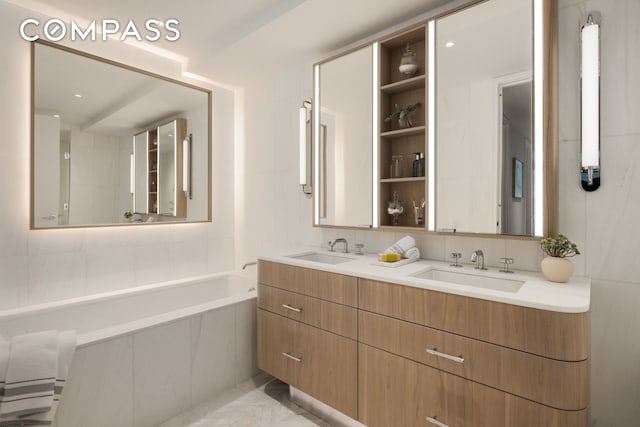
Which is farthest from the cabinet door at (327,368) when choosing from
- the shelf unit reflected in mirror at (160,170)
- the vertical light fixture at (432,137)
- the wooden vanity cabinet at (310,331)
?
the shelf unit reflected in mirror at (160,170)

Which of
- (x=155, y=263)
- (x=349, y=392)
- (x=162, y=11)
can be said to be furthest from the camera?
(x=155, y=263)

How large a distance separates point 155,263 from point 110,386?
1201 mm

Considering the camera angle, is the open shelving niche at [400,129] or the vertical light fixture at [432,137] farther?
the open shelving niche at [400,129]

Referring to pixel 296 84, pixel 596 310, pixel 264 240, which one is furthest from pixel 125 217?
pixel 596 310

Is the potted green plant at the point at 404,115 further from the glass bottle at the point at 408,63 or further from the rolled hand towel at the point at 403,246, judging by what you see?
the rolled hand towel at the point at 403,246

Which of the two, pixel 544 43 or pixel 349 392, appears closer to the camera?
pixel 544 43

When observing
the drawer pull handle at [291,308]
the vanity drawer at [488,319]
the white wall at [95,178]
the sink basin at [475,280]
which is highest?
the white wall at [95,178]

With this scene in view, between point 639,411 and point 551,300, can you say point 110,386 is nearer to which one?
point 551,300

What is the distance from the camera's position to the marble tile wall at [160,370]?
166 cm

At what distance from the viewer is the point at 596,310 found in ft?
4.93

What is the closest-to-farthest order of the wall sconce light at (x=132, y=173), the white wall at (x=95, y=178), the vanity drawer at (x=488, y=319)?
1. the vanity drawer at (x=488, y=319)
2. the white wall at (x=95, y=178)
3. the wall sconce light at (x=132, y=173)

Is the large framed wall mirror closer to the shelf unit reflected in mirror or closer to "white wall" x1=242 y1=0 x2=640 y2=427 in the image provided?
the shelf unit reflected in mirror

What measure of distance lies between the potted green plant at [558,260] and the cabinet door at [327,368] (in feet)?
3.11

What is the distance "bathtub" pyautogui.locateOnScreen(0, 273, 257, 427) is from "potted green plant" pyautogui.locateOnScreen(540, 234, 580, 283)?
5.94 ft
